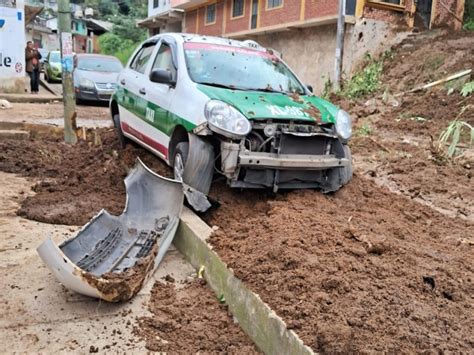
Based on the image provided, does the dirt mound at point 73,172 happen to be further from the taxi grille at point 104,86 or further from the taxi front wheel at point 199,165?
the taxi grille at point 104,86

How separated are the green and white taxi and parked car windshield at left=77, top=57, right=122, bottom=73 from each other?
11.1 metres

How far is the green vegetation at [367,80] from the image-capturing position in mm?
14769

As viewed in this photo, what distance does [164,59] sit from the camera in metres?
6.29

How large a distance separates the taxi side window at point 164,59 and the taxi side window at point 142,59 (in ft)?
1.10

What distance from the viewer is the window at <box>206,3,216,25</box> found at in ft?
91.7

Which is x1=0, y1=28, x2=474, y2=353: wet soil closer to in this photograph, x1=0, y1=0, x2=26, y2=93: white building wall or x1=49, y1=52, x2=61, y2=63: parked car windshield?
x1=0, y1=0, x2=26, y2=93: white building wall

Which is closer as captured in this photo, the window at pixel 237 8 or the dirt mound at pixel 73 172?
the dirt mound at pixel 73 172

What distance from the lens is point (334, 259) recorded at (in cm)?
362

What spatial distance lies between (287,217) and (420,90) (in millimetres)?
9838

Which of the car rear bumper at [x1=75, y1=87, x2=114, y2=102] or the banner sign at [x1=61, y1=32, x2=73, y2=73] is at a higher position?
the banner sign at [x1=61, y1=32, x2=73, y2=73]

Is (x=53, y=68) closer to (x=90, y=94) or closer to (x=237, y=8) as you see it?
(x=90, y=94)

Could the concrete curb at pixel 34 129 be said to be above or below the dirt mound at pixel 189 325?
above

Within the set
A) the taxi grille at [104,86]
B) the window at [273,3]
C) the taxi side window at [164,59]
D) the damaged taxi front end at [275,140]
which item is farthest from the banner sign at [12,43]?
the damaged taxi front end at [275,140]

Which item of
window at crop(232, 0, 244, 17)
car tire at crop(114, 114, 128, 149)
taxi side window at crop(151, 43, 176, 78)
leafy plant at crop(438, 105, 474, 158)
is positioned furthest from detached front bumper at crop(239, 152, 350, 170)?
window at crop(232, 0, 244, 17)
